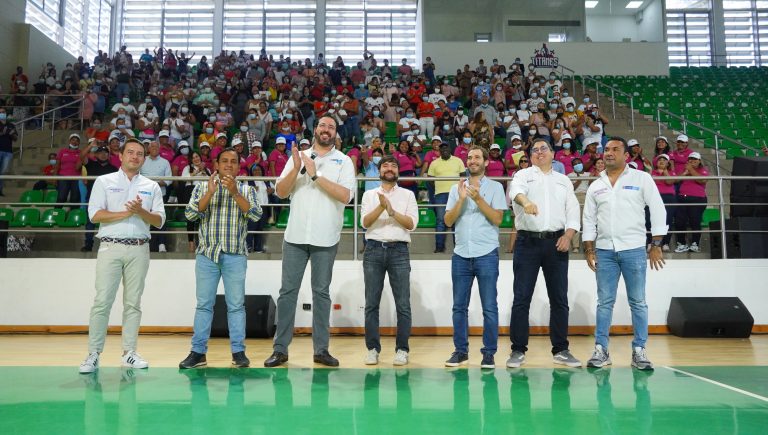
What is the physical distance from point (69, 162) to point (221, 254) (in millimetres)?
6511

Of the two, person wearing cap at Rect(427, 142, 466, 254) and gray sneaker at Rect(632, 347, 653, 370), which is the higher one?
person wearing cap at Rect(427, 142, 466, 254)

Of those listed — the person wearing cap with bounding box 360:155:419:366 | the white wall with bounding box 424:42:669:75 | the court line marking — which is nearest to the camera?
the court line marking

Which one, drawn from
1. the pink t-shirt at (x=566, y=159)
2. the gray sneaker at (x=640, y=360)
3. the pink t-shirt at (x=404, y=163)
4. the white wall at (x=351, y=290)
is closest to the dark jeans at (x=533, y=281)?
the gray sneaker at (x=640, y=360)

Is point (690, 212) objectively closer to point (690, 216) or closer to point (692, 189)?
point (690, 216)

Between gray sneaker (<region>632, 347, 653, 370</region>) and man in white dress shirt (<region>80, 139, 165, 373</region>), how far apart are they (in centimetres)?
390

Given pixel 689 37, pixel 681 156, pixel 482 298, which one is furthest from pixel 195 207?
pixel 689 37

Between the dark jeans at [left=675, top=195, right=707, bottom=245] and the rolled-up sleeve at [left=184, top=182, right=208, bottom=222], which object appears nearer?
the rolled-up sleeve at [left=184, top=182, right=208, bottom=222]

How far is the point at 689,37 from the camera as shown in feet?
75.2

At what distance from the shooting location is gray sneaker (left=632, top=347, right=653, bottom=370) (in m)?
4.58

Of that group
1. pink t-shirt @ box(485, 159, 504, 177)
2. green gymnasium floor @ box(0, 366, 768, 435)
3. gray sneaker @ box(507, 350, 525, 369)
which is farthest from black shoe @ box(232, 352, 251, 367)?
pink t-shirt @ box(485, 159, 504, 177)

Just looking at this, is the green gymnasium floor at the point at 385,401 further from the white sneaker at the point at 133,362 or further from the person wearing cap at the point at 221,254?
the person wearing cap at the point at 221,254

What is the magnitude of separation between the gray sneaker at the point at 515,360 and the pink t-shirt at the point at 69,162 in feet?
26.4

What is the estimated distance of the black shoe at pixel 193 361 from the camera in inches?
182

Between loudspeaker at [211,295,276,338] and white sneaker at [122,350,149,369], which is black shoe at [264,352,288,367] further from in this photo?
loudspeaker at [211,295,276,338]
